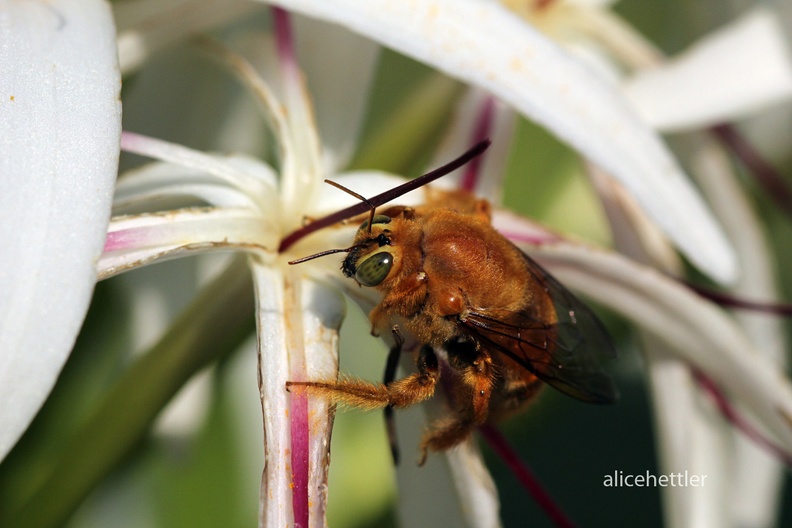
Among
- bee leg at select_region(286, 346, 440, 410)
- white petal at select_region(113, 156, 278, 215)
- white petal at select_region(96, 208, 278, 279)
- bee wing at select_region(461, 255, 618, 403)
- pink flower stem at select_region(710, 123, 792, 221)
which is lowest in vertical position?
bee leg at select_region(286, 346, 440, 410)

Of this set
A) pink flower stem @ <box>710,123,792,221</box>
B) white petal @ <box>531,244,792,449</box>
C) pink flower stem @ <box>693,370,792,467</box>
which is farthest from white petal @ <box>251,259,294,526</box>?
pink flower stem @ <box>710,123,792,221</box>

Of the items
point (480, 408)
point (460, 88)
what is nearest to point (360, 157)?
point (460, 88)

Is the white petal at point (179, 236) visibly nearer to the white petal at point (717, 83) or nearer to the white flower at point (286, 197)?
the white flower at point (286, 197)

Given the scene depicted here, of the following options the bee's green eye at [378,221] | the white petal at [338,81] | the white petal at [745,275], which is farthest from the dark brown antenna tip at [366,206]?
the white petal at [745,275]

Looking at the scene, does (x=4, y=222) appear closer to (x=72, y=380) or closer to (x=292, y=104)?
(x=292, y=104)

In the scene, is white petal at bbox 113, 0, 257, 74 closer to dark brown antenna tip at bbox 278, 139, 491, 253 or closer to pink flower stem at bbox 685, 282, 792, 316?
dark brown antenna tip at bbox 278, 139, 491, 253

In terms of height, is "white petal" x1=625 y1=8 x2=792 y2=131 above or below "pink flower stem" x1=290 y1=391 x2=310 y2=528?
above

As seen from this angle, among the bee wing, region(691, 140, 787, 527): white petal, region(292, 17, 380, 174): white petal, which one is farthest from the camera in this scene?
region(691, 140, 787, 527): white petal

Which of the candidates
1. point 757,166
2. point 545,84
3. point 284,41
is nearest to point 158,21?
point 284,41
